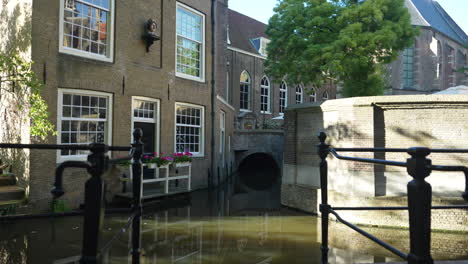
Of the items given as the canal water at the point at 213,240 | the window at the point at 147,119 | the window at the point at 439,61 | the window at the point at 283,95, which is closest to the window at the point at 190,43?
the window at the point at 147,119

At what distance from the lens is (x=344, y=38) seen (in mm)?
14734

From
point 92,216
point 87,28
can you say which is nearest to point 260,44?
point 87,28

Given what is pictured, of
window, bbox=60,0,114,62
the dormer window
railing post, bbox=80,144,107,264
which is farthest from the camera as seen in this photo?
the dormer window

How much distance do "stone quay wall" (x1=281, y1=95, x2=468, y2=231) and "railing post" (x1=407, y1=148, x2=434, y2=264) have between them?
6.81m

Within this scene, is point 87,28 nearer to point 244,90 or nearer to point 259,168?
point 259,168

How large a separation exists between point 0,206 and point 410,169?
8.24 m

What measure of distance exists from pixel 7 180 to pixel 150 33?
5.78 meters

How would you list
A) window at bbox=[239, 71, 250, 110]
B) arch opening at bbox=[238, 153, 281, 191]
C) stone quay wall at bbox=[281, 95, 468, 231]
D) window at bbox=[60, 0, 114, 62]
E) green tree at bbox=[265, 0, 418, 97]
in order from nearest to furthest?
stone quay wall at bbox=[281, 95, 468, 231]
window at bbox=[60, 0, 114, 62]
green tree at bbox=[265, 0, 418, 97]
arch opening at bbox=[238, 153, 281, 191]
window at bbox=[239, 71, 250, 110]

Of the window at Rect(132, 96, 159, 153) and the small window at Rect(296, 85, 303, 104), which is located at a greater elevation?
the small window at Rect(296, 85, 303, 104)

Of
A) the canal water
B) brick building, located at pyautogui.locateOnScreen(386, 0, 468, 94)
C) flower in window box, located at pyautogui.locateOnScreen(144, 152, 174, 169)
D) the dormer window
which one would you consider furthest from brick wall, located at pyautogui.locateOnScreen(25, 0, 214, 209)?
brick building, located at pyautogui.locateOnScreen(386, 0, 468, 94)

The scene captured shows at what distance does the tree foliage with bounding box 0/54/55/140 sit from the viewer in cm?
755

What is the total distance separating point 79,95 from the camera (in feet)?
31.0

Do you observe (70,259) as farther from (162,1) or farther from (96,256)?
(162,1)

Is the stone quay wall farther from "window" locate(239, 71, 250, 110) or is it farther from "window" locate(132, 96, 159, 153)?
"window" locate(239, 71, 250, 110)
